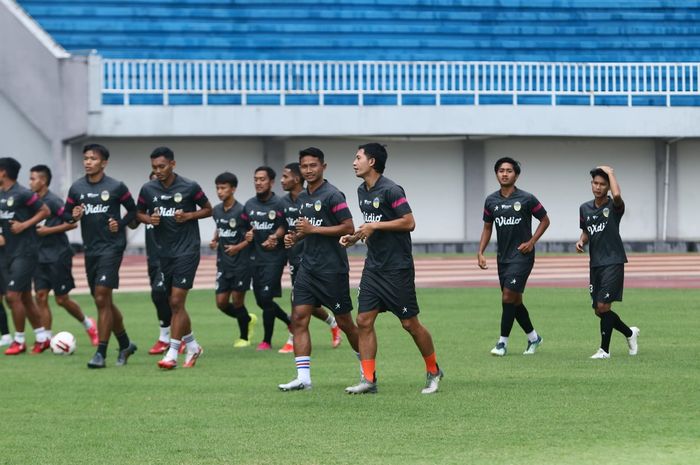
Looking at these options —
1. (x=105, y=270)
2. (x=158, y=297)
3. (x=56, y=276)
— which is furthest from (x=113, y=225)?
(x=56, y=276)

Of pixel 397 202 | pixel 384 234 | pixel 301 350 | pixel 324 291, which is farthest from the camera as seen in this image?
pixel 324 291

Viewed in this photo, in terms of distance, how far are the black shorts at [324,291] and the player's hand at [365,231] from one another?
0.94m

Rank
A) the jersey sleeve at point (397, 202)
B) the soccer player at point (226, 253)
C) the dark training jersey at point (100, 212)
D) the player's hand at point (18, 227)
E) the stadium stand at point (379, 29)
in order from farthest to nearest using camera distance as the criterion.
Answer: the stadium stand at point (379, 29), the soccer player at point (226, 253), the player's hand at point (18, 227), the dark training jersey at point (100, 212), the jersey sleeve at point (397, 202)

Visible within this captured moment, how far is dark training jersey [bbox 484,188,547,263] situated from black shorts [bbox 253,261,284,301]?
2.65 metres

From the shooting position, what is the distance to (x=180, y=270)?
532 inches

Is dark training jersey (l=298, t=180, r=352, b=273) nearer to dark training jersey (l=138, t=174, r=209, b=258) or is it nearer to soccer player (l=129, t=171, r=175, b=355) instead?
dark training jersey (l=138, t=174, r=209, b=258)

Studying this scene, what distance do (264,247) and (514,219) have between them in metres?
2.84

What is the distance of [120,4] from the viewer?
3581 cm

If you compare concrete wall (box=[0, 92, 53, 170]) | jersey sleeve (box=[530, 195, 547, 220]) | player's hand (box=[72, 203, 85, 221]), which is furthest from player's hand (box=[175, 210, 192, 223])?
concrete wall (box=[0, 92, 53, 170])

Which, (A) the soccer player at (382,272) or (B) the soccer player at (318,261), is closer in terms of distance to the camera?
(A) the soccer player at (382,272)

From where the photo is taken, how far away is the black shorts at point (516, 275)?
546 inches

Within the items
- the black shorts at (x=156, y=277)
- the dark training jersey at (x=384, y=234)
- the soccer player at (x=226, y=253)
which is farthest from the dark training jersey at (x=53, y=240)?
the dark training jersey at (x=384, y=234)

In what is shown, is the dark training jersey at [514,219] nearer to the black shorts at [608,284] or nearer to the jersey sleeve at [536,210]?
the jersey sleeve at [536,210]

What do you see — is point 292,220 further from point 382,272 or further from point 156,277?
point 382,272
